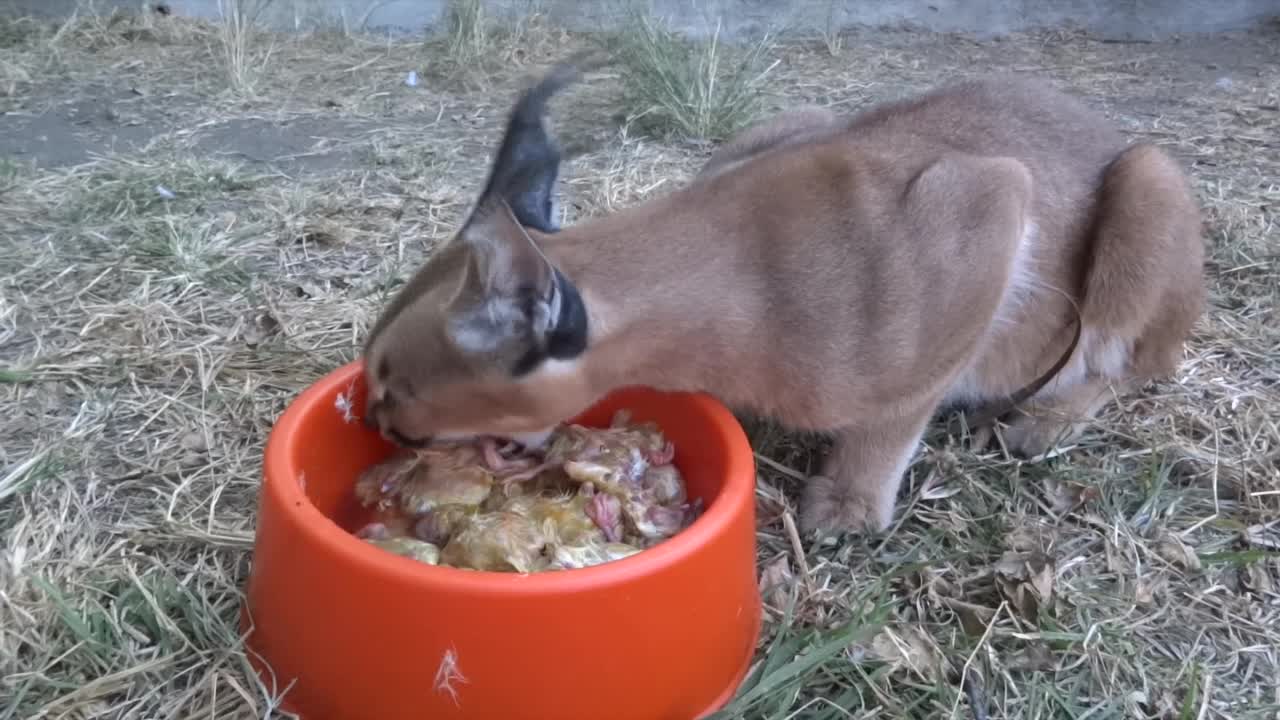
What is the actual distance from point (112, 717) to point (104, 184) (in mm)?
2461

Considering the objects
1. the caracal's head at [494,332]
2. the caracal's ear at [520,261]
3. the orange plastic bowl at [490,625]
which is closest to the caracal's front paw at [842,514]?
the orange plastic bowl at [490,625]

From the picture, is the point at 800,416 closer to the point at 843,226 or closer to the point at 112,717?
the point at 843,226

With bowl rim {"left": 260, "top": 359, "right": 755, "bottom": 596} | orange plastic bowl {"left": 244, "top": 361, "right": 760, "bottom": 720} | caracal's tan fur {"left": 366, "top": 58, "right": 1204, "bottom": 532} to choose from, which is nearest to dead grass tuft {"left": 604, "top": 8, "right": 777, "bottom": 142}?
caracal's tan fur {"left": 366, "top": 58, "right": 1204, "bottom": 532}

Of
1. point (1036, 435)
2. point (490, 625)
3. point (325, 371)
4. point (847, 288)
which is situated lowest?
point (325, 371)

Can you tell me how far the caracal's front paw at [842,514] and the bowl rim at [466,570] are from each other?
394mm

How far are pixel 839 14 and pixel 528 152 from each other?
16.5 ft

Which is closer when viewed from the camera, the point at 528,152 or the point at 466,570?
the point at 466,570

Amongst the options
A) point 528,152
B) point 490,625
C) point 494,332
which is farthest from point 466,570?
point 528,152

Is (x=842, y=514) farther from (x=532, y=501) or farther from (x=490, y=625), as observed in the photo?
(x=490, y=625)

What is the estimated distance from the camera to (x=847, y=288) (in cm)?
218

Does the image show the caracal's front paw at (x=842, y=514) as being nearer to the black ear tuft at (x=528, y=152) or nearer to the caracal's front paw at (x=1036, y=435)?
the caracal's front paw at (x=1036, y=435)

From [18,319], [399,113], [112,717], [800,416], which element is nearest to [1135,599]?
[800,416]

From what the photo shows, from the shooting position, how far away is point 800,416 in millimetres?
2285

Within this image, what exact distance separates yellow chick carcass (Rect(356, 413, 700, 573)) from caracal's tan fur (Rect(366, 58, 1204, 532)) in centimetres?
11
